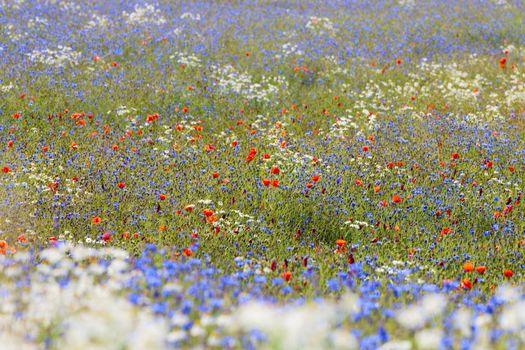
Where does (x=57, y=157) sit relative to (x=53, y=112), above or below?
below

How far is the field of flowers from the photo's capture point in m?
3.01

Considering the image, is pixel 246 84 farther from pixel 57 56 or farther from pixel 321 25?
pixel 321 25

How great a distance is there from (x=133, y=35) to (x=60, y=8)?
11.3 ft

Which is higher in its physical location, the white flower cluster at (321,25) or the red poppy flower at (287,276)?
the white flower cluster at (321,25)

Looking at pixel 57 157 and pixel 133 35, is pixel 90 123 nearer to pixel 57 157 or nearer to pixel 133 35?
pixel 57 157

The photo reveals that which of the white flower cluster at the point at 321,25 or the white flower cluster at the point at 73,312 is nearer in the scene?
the white flower cluster at the point at 73,312

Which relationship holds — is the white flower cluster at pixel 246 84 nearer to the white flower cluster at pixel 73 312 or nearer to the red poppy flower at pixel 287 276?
the red poppy flower at pixel 287 276

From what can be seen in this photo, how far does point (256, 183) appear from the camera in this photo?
23.4 ft

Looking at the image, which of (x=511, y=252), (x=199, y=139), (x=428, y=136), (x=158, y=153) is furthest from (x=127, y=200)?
(x=428, y=136)

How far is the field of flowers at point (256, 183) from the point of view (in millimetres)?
3006

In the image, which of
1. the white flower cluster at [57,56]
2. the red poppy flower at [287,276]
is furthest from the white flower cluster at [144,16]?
the red poppy flower at [287,276]

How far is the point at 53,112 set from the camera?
9.22 meters

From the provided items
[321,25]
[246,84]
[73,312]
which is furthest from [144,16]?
[73,312]

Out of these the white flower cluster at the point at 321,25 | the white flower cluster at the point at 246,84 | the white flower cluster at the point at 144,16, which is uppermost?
the white flower cluster at the point at 321,25
